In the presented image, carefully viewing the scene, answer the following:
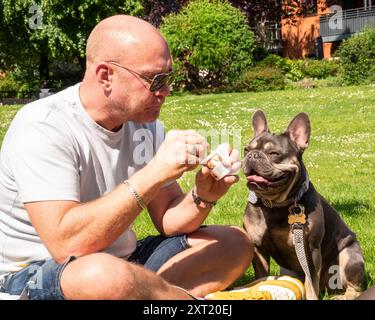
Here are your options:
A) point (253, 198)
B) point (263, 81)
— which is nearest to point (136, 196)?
point (253, 198)

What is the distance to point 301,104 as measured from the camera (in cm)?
1747

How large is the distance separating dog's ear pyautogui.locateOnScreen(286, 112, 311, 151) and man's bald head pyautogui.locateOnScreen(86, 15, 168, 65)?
149 centimetres

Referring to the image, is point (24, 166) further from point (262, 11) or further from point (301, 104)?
point (262, 11)

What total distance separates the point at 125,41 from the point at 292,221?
1771 millimetres

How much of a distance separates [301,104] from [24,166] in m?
14.7

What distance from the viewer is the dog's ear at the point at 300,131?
4770 mm

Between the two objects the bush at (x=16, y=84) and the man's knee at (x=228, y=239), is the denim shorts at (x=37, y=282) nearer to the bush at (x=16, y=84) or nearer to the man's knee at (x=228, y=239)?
the man's knee at (x=228, y=239)

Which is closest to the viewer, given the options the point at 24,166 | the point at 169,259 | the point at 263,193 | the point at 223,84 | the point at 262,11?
the point at 24,166

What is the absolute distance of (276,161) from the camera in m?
4.59

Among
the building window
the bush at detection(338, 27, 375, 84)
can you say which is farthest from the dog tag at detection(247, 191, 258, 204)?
the building window

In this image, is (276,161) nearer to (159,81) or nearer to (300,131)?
(300,131)

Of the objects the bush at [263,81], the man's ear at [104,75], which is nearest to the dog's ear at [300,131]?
the man's ear at [104,75]

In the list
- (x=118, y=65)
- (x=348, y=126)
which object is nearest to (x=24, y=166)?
(x=118, y=65)

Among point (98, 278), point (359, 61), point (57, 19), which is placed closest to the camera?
point (98, 278)
